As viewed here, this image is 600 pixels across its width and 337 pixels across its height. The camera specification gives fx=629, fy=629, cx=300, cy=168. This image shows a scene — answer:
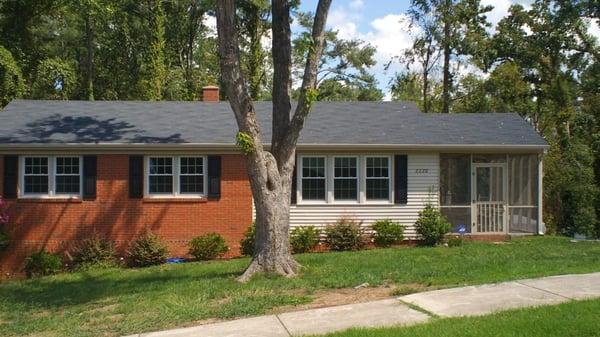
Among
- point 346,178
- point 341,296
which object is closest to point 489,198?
point 346,178

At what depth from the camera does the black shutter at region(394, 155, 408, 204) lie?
719 inches

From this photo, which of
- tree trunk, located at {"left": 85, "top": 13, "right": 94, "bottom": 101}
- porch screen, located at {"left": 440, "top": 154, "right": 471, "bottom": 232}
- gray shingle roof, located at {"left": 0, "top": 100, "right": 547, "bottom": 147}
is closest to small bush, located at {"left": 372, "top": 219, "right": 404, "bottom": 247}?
porch screen, located at {"left": 440, "top": 154, "right": 471, "bottom": 232}

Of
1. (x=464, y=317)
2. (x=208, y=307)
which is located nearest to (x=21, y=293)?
(x=208, y=307)

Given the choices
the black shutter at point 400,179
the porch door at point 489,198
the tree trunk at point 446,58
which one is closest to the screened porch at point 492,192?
the porch door at point 489,198

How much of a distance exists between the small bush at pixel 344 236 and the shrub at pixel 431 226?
176 cm

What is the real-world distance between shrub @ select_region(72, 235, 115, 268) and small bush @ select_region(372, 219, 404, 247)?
735cm

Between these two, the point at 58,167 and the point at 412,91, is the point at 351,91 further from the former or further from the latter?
the point at 58,167

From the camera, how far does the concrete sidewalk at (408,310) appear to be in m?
7.99

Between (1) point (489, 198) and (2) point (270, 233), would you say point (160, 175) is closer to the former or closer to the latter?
(2) point (270, 233)

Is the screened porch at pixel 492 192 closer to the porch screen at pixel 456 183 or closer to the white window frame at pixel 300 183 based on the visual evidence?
the porch screen at pixel 456 183

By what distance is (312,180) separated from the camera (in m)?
18.2

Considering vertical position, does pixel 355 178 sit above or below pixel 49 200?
above

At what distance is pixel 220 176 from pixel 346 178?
362cm

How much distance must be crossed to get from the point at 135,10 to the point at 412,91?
20.1m
